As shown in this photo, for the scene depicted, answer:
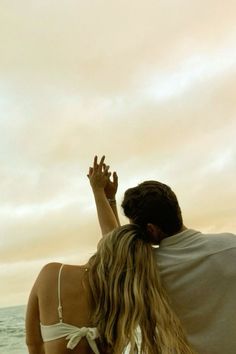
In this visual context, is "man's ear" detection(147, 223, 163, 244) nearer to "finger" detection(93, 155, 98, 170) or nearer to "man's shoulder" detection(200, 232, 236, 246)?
"man's shoulder" detection(200, 232, 236, 246)

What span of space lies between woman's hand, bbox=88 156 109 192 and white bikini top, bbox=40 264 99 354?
0.81 meters

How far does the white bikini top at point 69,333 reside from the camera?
72.1 inches

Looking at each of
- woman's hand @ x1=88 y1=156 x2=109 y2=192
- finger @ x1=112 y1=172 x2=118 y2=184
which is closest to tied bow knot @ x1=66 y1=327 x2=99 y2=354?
woman's hand @ x1=88 y1=156 x2=109 y2=192

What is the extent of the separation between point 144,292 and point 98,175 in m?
0.85

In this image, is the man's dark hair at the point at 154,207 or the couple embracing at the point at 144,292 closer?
the couple embracing at the point at 144,292

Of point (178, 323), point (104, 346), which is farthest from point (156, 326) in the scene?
point (104, 346)

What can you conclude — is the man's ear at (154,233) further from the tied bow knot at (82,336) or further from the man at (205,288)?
the tied bow knot at (82,336)

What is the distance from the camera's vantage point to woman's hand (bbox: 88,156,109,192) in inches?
103

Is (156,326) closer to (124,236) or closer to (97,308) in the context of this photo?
(97,308)

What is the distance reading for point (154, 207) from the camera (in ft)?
7.08

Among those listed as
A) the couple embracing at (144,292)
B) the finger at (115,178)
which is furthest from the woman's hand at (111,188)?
the couple embracing at (144,292)

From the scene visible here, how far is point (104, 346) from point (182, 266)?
455 millimetres

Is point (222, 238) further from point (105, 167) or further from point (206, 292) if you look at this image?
point (105, 167)

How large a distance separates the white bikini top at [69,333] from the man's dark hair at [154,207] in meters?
0.49
